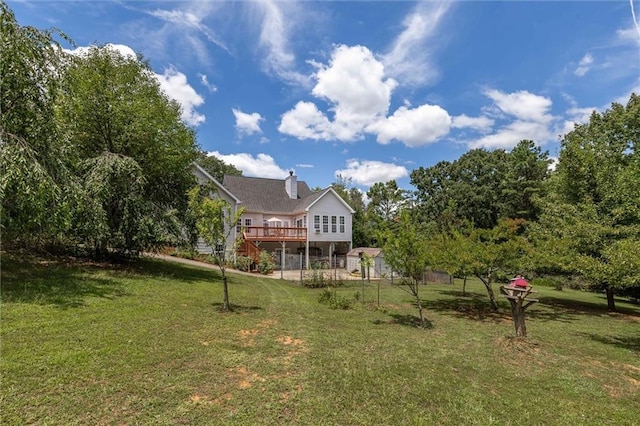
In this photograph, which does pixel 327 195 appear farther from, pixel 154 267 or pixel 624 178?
pixel 624 178

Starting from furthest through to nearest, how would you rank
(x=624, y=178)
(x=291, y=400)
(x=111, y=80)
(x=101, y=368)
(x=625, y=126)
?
(x=625, y=126)
(x=111, y=80)
(x=624, y=178)
(x=101, y=368)
(x=291, y=400)

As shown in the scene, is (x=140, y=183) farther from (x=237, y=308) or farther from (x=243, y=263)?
(x=243, y=263)

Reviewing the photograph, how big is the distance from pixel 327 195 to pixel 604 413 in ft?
76.3

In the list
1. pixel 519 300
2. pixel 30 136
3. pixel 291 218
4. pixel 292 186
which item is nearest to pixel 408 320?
pixel 519 300

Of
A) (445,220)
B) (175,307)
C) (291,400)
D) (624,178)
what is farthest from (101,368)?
(445,220)

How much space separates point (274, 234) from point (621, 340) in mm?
20164

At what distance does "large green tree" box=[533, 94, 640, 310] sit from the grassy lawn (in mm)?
2165

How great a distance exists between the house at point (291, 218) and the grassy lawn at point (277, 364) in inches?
580

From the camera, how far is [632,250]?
6961 millimetres

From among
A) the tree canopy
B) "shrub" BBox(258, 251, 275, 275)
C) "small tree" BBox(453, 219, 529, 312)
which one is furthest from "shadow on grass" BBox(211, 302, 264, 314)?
"shrub" BBox(258, 251, 275, 275)

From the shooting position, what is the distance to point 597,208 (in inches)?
535

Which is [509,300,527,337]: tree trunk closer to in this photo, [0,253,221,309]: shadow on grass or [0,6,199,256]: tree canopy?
[0,253,221,309]: shadow on grass

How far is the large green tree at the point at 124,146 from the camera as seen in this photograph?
1202 cm

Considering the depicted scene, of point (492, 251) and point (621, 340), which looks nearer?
point (621, 340)
